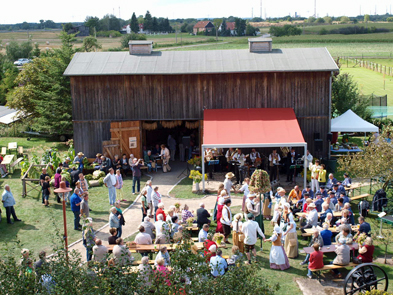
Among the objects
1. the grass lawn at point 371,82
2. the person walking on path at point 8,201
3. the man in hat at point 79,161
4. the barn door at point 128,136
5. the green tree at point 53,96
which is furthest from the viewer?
the grass lawn at point 371,82

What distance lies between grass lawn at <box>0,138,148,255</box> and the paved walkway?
1.48 feet

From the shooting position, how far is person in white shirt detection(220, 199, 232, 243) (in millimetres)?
13382

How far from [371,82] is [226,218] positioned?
128 feet

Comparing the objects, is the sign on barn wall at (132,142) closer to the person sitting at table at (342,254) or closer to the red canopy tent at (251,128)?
the red canopy tent at (251,128)

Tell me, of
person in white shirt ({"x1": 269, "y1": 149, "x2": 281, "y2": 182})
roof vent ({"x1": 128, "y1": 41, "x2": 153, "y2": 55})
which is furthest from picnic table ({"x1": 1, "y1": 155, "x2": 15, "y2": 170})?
person in white shirt ({"x1": 269, "y1": 149, "x2": 281, "y2": 182})

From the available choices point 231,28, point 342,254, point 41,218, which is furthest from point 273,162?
point 231,28

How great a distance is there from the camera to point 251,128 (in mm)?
19594

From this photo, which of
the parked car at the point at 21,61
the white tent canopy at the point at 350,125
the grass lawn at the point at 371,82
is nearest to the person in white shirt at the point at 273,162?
the white tent canopy at the point at 350,125

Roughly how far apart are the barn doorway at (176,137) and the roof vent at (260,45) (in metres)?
4.69

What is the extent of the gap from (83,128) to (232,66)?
25.4ft

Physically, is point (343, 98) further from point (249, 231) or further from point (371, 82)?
point (371, 82)

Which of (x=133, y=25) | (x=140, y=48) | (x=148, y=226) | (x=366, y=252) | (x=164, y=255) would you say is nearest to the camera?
(x=164, y=255)

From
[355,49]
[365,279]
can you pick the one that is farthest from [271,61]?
[355,49]

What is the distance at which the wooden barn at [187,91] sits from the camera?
834 inches
